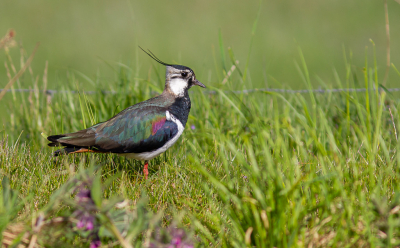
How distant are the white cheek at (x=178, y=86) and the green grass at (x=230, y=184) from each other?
0.56 meters

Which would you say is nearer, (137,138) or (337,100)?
(137,138)

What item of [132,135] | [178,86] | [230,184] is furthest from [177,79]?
[230,184]

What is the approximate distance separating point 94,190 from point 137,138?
2.03 meters

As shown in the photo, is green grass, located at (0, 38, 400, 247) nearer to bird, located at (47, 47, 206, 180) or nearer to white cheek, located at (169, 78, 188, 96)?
bird, located at (47, 47, 206, 180)

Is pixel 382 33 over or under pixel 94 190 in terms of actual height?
under

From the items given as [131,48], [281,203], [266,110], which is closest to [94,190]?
[281,203]

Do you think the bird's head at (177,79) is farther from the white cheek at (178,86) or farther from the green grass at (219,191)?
the green grass at (219,191)

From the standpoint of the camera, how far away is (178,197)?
130 inches

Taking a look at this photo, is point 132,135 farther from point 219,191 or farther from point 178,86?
point 219,191

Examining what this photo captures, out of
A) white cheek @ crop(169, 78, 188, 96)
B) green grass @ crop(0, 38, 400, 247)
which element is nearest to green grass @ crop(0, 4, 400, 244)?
green grass @ crop(0, 38, 400, 247)

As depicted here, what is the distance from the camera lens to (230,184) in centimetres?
269

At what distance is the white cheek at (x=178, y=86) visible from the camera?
4.54 m

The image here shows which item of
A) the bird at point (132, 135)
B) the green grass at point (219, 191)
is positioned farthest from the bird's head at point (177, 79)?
the green grass at point (219, 191)

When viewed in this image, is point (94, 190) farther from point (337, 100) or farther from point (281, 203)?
point (337, 100)
